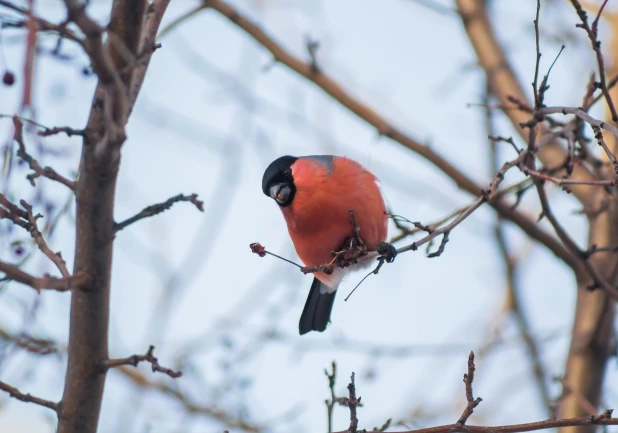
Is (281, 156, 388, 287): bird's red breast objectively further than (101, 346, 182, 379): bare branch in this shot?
Yes

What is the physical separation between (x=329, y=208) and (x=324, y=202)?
4cm

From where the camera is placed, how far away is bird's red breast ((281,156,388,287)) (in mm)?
3391

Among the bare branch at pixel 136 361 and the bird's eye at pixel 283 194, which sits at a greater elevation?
the bird's eye at pixel 283 194

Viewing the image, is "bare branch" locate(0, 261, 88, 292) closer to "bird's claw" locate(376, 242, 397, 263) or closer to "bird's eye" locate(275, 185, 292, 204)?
"bird's claw" locate(376, 242, 397, 263)

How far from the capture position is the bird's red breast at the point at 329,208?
339 cm

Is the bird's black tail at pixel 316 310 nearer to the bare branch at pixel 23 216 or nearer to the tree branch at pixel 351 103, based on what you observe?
the tree branch at pixel 351 103

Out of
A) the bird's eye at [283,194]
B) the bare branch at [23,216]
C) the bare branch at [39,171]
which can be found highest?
the bird's eye at [283,194]

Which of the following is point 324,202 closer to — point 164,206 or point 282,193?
point 282,193

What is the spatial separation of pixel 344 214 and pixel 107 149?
5.32ft

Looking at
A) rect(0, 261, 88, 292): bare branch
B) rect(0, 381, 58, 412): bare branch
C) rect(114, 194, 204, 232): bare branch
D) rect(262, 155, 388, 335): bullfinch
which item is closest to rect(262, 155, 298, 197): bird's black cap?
rect(262, 155, 388, 335): bullfinch

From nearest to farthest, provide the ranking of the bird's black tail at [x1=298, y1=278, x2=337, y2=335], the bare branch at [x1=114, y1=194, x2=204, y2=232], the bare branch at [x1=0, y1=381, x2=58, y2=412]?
the bare branch at [x1=0, y1=381, x2=58, y2=412] → the bare branch at [x1=114, y1=194, x2=204, y2=232] → the bird's black tail at [x1=298, y1=278, x2=337, y2=335]

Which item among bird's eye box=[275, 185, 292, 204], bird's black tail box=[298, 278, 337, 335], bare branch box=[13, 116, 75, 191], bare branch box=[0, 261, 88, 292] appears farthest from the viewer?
bird's black tail box=[298, 278, 337, 335]

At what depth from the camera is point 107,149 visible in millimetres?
1883

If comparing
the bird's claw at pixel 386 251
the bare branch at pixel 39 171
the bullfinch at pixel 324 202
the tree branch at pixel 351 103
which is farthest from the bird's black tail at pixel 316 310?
the bare branch at pixel 39 171
